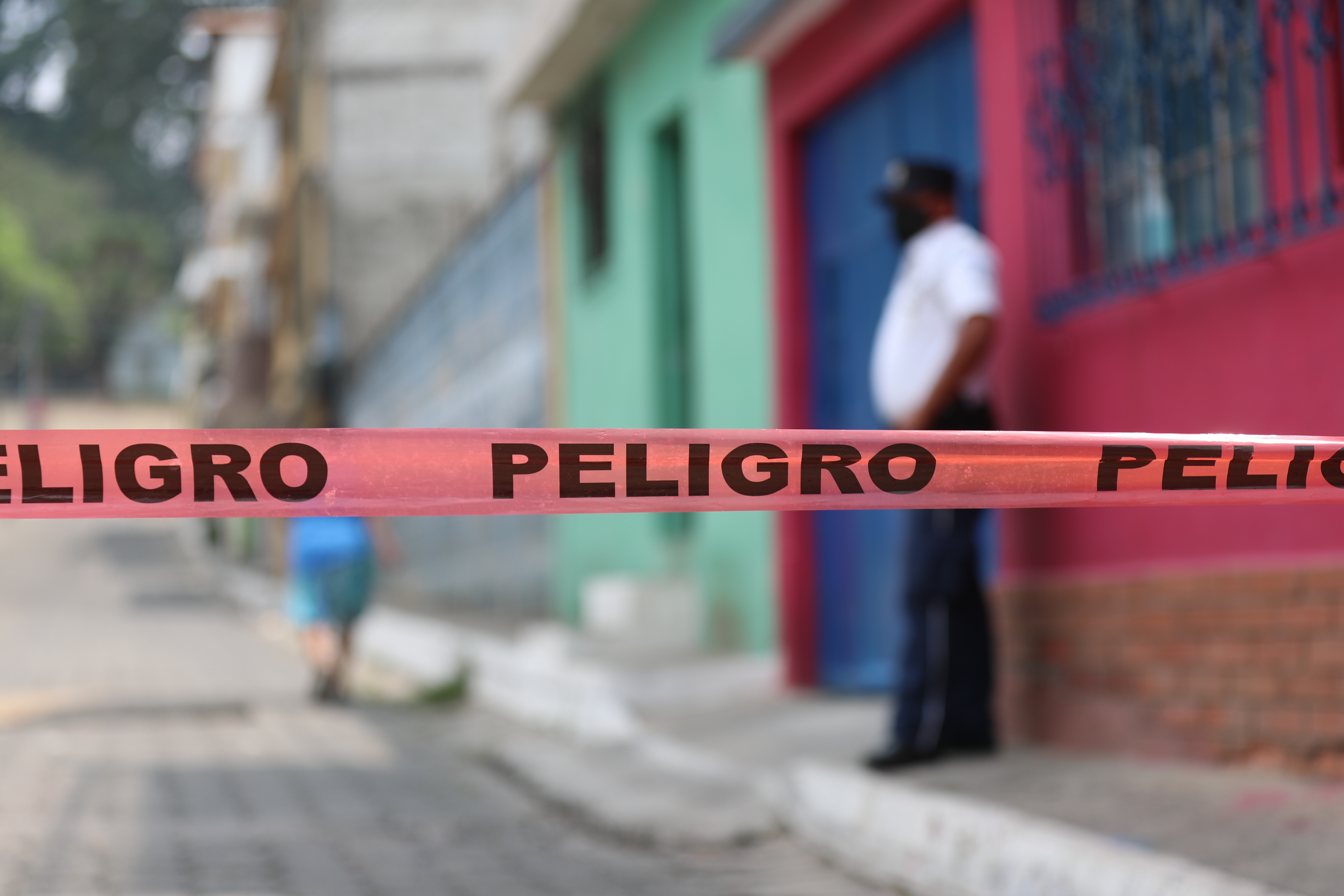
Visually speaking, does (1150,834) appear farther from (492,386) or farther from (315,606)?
(492,386)

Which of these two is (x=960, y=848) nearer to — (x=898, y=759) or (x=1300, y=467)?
(x=898, y=759)

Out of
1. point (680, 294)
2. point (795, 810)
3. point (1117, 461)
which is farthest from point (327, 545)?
point (1117, 461)

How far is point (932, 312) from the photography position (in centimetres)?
525

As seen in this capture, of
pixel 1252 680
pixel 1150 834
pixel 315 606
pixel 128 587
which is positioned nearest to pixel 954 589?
pixel 1252 680

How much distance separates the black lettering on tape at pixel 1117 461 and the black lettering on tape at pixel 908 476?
0.29m

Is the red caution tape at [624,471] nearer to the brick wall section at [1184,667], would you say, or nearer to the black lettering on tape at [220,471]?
the black lettering on tape at [220,471]

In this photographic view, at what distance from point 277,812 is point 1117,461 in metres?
3.91

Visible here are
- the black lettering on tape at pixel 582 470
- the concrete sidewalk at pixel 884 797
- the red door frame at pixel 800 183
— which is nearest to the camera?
the black lettering on tape at pixel 582 470

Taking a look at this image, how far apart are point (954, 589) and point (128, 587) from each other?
25675mm

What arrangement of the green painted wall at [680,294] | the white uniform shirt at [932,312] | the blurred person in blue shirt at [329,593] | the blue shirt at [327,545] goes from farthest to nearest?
Answer: the blue shirt at [327,545], the blurred person in blue shirt at [329,593], the green painted wall at [680,294], the white uniform shirt at [932,312]

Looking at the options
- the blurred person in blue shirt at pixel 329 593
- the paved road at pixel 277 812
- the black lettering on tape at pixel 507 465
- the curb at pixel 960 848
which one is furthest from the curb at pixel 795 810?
the black lettering on tape at pixel 507 465

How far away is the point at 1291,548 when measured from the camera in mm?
4457

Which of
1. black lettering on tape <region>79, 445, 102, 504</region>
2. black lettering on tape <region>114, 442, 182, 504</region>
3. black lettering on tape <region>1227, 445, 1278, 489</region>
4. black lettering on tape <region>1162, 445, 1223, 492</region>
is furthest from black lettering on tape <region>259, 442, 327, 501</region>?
black lettering on tape <region>1227, 445, 1278, 489</region>

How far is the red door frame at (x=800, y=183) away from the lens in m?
6.99
